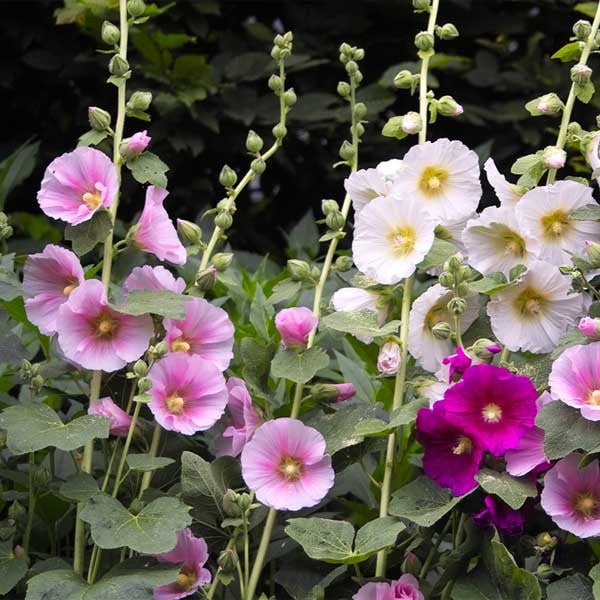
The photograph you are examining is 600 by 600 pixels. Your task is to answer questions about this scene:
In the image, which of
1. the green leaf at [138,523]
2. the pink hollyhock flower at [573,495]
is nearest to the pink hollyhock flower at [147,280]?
the green leaf at [138,523]

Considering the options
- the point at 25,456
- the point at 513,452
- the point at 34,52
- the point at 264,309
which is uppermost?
the point at 513,452

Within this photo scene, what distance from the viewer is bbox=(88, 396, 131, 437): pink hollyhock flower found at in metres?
1.31

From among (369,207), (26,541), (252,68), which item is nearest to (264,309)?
(369,207)

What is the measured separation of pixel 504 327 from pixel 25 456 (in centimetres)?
64

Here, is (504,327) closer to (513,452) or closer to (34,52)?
(513,452)

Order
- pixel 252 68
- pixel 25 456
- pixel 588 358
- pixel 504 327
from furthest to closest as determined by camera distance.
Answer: pixel 252 68
pixel 25 456
pixel 504 327
pixel 588 358

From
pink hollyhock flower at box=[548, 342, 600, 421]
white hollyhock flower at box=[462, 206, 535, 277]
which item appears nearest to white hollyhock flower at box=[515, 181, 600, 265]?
white hollyhock flower at box=[462, 206, 535, 277]

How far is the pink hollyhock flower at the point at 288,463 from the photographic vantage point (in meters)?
1.28

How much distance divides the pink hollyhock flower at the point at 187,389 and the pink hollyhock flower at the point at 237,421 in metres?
0.04

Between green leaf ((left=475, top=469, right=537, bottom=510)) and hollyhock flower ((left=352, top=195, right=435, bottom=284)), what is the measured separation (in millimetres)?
240

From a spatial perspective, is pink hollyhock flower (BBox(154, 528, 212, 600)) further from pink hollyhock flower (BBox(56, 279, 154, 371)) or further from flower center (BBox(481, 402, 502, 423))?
flower center (BBox(481, 402, 502, 423))

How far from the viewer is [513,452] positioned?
1.23 metres

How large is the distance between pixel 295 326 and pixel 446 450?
8.5 inches

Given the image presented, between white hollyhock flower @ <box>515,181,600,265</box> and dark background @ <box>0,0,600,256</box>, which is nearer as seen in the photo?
white hollyhock flower @ <box>515,181,600,265</box>
